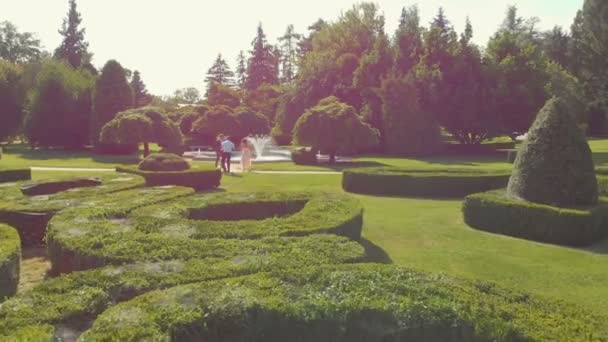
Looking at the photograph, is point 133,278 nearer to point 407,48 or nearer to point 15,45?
point 407,48

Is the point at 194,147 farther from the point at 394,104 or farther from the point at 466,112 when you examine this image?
the point at 466,112

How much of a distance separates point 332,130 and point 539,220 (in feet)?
60.7

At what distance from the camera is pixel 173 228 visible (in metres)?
8.76

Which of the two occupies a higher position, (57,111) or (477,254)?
(57,111)

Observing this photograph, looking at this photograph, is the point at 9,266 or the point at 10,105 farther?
the point at 10,105

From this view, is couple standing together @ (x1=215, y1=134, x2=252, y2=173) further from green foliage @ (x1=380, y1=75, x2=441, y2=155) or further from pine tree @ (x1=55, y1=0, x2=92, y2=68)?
pine tree @ (x1=55, y1=0, x2=92, y2=68)

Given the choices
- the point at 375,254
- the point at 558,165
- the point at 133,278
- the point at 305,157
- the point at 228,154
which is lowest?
the point at 375,254

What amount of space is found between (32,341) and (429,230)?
9.34 m

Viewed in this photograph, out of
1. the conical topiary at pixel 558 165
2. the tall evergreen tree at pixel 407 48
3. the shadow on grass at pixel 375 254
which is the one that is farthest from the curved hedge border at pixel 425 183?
the tall evergreen tree at pixel 407 48

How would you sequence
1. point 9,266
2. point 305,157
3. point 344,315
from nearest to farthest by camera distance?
point 344,315, point 9,266, point 305,157

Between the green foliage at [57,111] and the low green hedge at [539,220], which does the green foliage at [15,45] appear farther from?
the low green hedge at [539,220]

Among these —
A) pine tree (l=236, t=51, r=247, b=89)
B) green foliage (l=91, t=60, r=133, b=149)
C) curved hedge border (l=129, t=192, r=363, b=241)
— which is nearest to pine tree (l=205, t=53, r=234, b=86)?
pine tree (l=236, t=51, r=247, b=89)

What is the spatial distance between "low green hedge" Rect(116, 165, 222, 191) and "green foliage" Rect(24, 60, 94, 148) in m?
24.5

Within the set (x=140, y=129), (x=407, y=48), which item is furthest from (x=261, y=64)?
(x=140, y=129)
